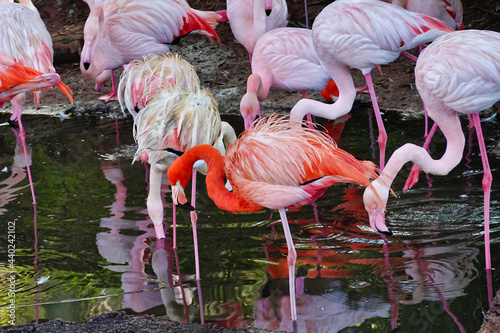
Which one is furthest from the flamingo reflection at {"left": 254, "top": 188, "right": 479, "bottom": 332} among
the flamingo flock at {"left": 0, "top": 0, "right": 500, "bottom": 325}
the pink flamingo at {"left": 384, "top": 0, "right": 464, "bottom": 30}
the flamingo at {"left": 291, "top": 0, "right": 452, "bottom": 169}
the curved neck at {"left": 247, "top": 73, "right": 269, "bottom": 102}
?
the pink flamingo at {"left": 384, "top": 0, "right": 464, "bottom": 30}

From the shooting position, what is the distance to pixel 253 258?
3766mm

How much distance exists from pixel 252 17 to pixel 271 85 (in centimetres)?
105

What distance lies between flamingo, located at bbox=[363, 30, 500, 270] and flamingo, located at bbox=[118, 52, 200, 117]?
126 cm

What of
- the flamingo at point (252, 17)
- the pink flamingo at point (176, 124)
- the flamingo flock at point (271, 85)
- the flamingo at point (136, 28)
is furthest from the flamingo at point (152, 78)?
the flamingo at point (252, 17)

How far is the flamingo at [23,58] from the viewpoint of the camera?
4555mm

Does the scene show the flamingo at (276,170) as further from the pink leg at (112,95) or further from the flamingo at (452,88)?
the pink leg at (112,95)

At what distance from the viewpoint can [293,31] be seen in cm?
531

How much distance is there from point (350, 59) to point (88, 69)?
2.45 meters

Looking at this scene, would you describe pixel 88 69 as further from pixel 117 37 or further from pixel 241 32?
pixel 241 32

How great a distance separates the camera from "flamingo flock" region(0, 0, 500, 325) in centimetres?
318

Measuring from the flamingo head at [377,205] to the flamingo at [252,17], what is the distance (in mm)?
2899

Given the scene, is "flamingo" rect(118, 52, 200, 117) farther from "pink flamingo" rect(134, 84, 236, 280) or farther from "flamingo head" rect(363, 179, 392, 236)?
"flamingo head" rect(363, 179, 392, 236)

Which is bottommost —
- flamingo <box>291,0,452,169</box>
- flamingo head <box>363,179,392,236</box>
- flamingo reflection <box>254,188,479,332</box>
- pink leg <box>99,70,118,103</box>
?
pink leg <box>99,70,118,103</box>

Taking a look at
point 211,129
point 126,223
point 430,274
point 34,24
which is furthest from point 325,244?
point 34,24
